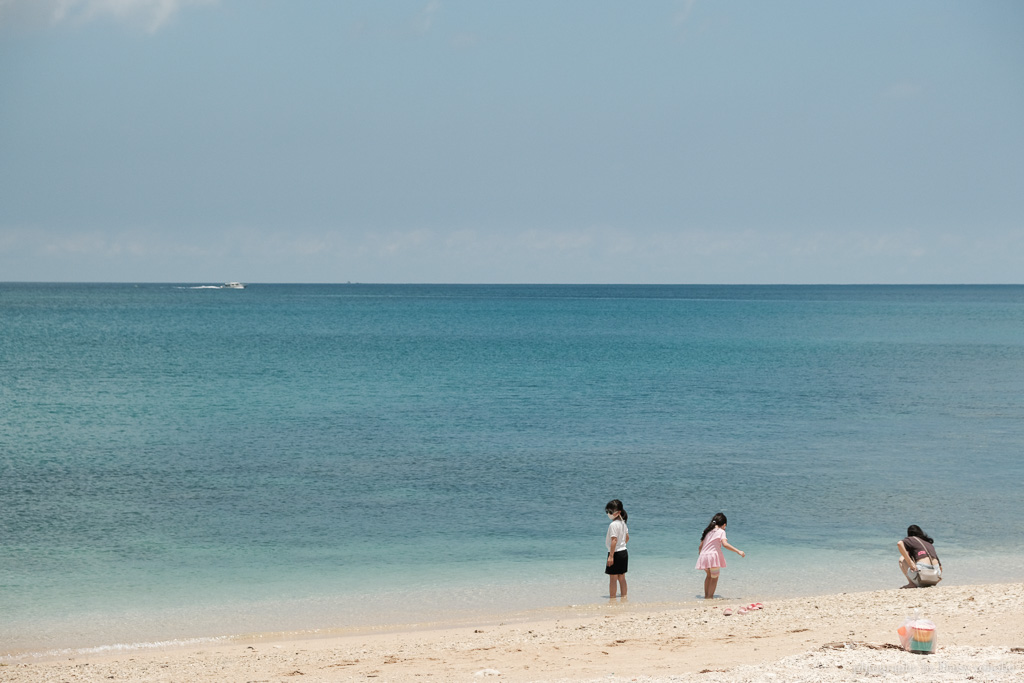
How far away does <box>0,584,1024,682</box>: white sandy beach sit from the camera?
894cm

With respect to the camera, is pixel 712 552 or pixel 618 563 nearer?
pixel 618 563

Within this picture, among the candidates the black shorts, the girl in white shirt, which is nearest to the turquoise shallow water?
the girl in white shirt

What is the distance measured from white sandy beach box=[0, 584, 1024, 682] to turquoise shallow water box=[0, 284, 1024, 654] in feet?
4.20

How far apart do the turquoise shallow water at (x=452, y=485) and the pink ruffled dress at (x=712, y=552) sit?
0.76 m

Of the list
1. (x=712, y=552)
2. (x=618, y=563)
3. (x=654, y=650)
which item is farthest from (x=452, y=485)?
(x=654, y=650)

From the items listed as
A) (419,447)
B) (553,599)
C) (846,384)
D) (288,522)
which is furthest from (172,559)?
(846,384)

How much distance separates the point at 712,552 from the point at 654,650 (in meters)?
3.58

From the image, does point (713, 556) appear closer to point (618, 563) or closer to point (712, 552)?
point (712, 552)

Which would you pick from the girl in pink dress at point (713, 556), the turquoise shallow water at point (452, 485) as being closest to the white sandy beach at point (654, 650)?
the girl in pink dress at point (713, 556)

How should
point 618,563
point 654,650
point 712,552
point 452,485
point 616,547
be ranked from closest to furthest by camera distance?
1. point 654,650
2. point 616,547
3. point 618,563
4. point 712,552
5. point 452,485

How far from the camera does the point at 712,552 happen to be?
13586 mm

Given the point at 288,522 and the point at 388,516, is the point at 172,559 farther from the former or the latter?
the point at 388,516

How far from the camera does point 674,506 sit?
19141 mm

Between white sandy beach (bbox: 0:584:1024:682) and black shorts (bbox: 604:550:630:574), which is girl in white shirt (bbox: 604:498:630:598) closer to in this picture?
black shorts (bbox: 604:550:630:574)
